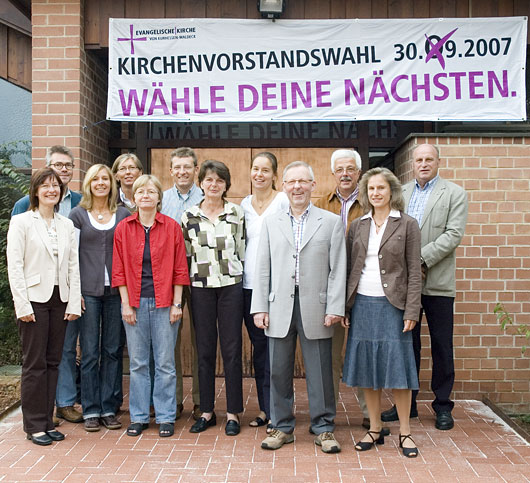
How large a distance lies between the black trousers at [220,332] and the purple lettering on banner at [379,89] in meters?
2.59

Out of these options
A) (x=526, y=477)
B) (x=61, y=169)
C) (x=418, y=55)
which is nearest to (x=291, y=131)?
(x=418, y=55)

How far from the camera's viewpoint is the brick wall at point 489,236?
238 inches

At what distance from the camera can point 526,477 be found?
408 cm

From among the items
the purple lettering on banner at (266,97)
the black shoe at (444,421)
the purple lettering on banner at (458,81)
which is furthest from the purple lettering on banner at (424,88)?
the black shoe at (444,421)

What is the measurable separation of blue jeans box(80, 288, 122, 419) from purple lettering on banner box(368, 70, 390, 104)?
3152mm

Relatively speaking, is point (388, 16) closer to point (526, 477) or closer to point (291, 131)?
point (291, 131)

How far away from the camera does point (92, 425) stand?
193 inches

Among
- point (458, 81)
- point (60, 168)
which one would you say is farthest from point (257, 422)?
point (458, 81)

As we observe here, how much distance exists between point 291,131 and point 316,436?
3.40 m

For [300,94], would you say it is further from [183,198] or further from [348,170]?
[183,198]

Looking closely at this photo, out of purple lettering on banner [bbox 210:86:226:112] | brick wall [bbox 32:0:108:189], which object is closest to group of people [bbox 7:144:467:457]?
brick wall [bbox 32:0:108:189]

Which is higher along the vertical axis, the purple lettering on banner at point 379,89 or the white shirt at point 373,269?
the purple lettering on banner at point 379,89

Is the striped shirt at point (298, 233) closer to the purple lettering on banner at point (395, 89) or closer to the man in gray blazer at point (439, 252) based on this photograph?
the man in gray blazer at point (439, 252)

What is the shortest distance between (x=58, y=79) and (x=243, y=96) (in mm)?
1829
